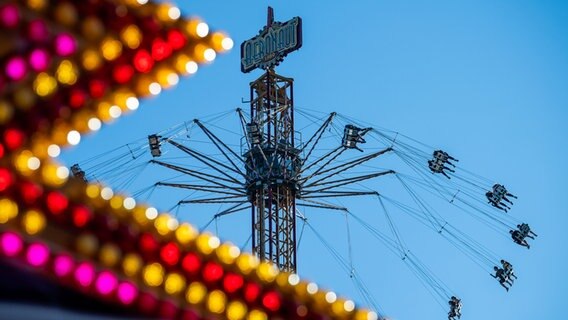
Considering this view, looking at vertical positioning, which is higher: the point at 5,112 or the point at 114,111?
the point at 114,111

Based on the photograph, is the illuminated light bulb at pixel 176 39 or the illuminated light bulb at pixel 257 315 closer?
the illuminated light bulb at pixel 176 39

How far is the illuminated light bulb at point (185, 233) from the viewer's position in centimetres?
956

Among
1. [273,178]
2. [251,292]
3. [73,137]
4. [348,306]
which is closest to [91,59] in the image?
[73,137]

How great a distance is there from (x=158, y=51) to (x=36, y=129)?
48.8 inches

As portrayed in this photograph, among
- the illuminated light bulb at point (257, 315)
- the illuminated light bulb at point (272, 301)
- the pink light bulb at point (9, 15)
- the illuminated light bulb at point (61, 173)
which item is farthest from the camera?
the illuminated light bulb at point (272, 301)

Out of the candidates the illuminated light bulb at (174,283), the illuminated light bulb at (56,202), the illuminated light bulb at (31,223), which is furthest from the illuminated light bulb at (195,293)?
the illuminated light bulb at (31,223)

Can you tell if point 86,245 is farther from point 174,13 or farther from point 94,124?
point 174,13

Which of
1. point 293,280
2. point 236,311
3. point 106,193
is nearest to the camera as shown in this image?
point 106,193

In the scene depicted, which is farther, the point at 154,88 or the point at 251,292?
the point at 251,292

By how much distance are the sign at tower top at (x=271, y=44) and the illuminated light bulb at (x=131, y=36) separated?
86.7 feet

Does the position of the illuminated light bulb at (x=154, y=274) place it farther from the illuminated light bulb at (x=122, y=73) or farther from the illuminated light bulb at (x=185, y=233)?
the illuminated light bulb at (x=122, y=73)

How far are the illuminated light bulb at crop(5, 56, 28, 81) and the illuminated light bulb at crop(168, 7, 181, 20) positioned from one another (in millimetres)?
1444

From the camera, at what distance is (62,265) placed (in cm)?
865

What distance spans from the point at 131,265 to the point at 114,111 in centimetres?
135
